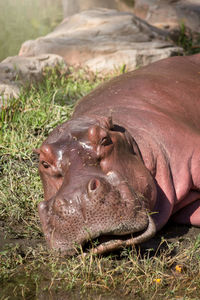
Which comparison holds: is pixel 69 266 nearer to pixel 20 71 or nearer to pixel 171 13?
pixel 20 71

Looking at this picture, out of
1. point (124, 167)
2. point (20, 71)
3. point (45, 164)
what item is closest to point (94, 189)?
point (124, 167)

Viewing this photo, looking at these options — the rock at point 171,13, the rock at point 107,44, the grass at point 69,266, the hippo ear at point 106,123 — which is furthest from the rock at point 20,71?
the rock at point 171,13

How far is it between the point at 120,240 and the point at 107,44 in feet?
15.8

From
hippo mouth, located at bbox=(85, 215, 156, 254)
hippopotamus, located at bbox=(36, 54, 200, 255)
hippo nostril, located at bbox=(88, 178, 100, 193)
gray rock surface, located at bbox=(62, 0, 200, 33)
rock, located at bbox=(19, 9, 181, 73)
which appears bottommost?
gray rock surface, located at bbox=(62, 0, 200, 33)

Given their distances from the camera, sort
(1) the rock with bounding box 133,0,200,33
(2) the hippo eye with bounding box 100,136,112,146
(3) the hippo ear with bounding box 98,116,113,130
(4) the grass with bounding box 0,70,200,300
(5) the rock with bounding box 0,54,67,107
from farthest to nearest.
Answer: (1) the rock with bounding box 133,0,200,33 → (5) the rock with bounding box 0,54,67,107 → (3) the hippo ear with bounding box 98,116,113,130 → (2) the hippo eye with bounding box 100,136,112,146 → (4) the grass with bounding box 0,70,200,300

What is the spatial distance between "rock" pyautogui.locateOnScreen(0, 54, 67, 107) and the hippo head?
2264 millimetres

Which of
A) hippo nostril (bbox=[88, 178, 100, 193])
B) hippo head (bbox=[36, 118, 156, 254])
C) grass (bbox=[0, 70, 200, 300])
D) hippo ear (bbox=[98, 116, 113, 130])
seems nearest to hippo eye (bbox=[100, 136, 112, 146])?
hippo head (bbox=[36, 118, 156, 254])

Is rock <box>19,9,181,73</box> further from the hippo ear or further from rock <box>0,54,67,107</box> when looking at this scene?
the hippo ear

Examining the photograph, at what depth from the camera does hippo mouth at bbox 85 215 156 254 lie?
3510 mm

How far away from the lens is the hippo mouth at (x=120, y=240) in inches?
138

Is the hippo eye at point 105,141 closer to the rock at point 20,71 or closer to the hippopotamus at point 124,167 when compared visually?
the hippopotamus at point 124,167

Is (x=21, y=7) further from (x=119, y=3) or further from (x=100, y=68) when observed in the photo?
(x=100, y=68)

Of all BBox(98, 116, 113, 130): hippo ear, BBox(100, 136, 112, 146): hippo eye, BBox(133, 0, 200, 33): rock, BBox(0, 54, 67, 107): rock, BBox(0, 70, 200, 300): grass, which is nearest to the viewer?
BBox(0, 70, 200, 300): grass

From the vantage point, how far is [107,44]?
7879 millimetres
